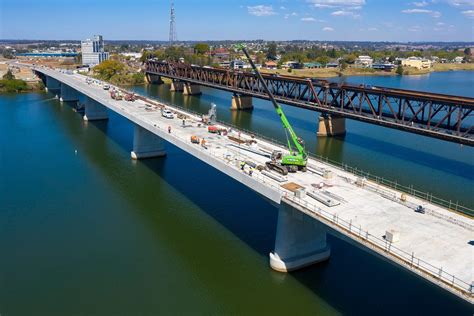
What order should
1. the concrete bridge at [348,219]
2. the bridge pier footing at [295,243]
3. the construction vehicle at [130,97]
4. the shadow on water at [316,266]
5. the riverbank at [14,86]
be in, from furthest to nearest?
the riverbank at [14,86], the construction vehicle at [130,97], the bridge pier footing at [295,243], the shadow on water at [316,266], the concrete bridge at [348,219]

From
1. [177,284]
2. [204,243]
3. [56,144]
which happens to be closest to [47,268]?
[177,284]

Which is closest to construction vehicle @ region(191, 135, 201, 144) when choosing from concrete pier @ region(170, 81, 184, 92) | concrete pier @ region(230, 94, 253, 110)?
concrete pier @ region(230, 94, 253, 110)

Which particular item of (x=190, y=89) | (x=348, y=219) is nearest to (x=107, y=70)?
(x=190, y=89)

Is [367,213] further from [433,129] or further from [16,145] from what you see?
[16,145]

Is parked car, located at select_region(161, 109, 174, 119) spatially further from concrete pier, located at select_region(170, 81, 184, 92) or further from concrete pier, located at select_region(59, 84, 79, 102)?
concrete pier, located at select_region(170, 81, 184, 92)

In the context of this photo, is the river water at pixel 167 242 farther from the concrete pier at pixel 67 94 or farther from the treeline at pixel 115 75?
the treeline at pixel 115 75

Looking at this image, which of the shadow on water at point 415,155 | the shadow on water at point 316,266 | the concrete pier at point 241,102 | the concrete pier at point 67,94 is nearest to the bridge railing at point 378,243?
the shadow on water at point 316,266
